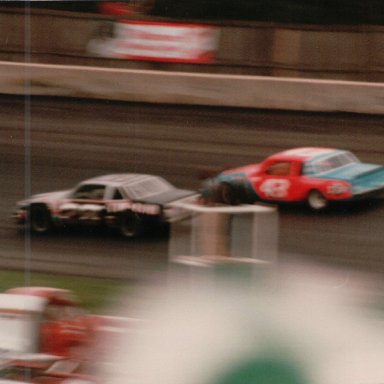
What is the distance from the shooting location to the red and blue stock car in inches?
302

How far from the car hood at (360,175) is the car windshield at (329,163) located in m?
0.07

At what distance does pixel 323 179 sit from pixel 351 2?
1.53 meters

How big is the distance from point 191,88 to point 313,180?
2.24 m

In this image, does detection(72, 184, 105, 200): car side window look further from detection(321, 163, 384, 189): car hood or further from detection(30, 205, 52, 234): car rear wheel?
detection(321, 163, 384, 189): car hood

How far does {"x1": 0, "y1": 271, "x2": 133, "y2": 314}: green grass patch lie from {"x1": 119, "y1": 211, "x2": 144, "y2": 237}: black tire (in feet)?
1.46

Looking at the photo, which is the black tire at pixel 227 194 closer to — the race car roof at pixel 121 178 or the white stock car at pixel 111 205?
the white stock car at pixel 111 205

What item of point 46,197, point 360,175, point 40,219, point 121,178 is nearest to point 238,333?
point 360,175

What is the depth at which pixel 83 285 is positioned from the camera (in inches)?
291

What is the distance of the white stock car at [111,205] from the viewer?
7.70 meters

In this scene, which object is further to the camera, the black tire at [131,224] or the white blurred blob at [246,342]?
the black tire at [131,224]


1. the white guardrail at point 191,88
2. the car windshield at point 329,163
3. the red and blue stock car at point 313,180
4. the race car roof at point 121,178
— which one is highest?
the white guardrail at point 191,88

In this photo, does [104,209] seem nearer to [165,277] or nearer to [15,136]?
[165,277]

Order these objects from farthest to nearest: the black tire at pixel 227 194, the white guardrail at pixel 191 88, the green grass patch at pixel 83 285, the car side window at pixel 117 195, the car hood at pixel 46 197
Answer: the white guardrail at pixel 191 88
the car hood at pixel 46 197
the car side window at pixel 117 195
the green grass patch at pixel 83 285
the black tire at pixel 227 194

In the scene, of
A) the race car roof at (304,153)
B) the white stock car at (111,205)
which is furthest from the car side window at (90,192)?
the race car roof at (304,153)
